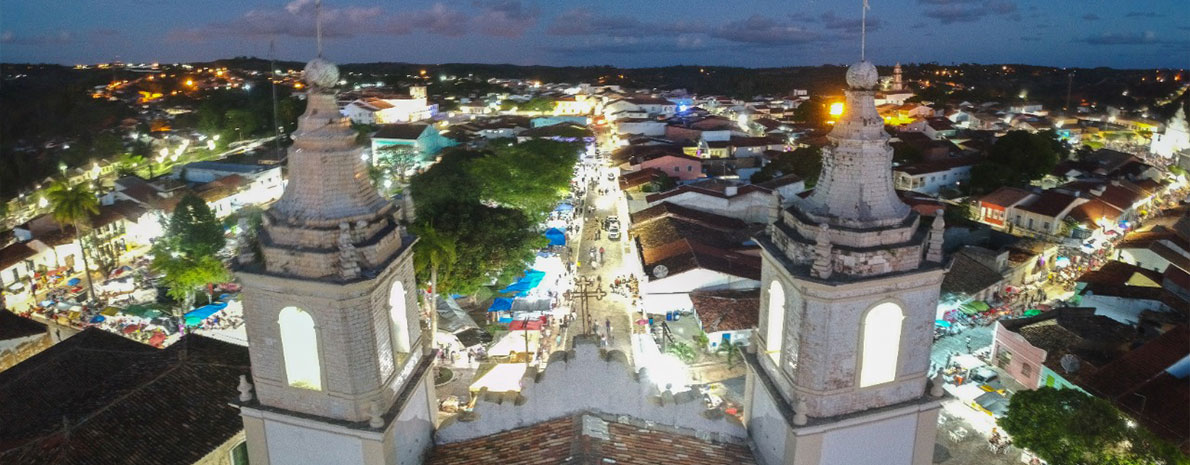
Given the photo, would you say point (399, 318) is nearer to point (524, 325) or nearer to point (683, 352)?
point (524, 325)

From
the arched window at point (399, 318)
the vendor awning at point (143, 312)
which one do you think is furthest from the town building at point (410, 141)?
the arched window at point (399, 318)

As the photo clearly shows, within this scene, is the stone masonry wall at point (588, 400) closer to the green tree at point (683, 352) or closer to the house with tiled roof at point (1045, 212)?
the green tree at point (683, 352)

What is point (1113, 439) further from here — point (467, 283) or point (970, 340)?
point (467, 283)

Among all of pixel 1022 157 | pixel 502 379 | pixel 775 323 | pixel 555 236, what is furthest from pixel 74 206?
pixel 1022 157

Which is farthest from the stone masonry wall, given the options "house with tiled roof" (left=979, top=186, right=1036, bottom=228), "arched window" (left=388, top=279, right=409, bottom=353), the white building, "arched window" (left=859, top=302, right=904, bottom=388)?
the white building

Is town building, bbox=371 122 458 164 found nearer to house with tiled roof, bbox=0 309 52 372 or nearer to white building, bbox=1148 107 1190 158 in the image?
house with tiled roof, bbox=0 309 52 372
